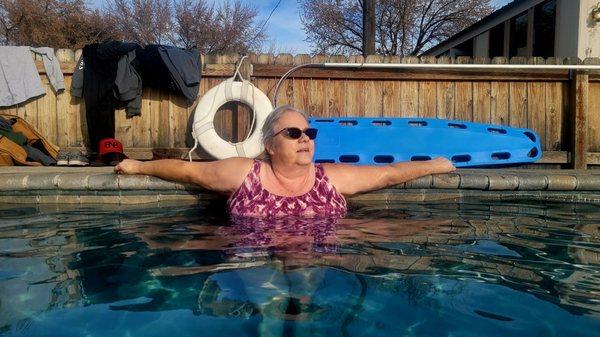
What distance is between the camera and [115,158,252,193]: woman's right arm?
134 inches

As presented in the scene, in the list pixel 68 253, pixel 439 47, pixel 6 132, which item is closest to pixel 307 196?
pixel 68 253

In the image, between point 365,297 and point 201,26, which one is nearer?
point 365,297

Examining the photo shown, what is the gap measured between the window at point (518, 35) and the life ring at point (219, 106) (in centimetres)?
691

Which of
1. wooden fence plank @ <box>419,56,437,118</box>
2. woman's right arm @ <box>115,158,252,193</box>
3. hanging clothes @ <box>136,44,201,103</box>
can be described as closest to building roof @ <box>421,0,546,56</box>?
wooden fence plank @ <box>419,56,437,118</box>

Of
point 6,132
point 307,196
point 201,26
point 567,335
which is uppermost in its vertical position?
point 201,26

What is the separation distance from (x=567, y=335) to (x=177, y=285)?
1.34m

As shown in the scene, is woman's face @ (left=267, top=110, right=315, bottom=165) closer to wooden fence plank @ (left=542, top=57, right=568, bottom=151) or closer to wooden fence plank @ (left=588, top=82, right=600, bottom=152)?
wooden fence plank @ (left=542, top=57, right=568, bottom=151)

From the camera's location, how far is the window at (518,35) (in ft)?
34.5

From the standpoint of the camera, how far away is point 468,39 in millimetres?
13219

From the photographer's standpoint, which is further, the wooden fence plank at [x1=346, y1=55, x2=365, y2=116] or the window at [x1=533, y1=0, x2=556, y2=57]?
the window at [x1=533, y1=0, x2=556, y2=57]

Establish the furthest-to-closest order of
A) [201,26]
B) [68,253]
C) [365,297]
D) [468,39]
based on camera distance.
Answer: [201,26] < [468,39] < [68,253] < [365,297]

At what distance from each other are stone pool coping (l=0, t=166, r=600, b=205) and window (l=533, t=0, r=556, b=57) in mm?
5866

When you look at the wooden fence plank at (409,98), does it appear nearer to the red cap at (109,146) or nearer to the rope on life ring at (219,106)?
the rope on life ring at (219,106)

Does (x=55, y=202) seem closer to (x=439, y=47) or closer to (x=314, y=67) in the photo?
(x=314, y=67)
